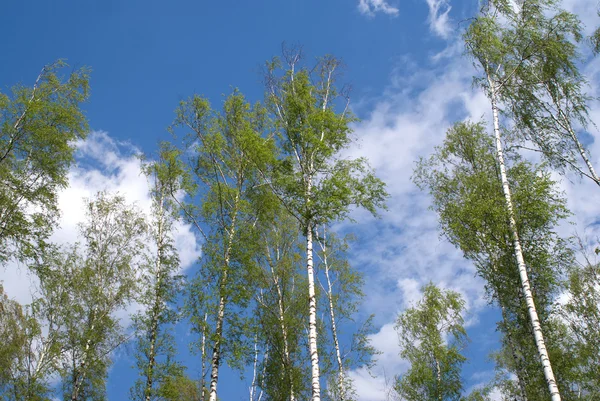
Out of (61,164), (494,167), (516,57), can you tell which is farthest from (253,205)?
(516,57)

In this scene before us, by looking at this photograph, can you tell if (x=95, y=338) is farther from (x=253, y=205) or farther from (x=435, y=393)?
(x=435, y=393)

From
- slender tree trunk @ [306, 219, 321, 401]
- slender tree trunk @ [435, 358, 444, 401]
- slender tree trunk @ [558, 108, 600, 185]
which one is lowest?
slender tree trunk @ [306, 219, 321, 401]

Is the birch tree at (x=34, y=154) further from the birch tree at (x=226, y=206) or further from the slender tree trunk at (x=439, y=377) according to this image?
the slender tree trunk at (x=439, y=377)

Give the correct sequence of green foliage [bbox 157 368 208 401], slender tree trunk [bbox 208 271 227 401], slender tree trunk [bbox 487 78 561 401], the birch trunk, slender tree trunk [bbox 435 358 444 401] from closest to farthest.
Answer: slender tree trunk [bbox 487 78 561 401] < slender tree trunk [bbox 208 271 227 401] < green foliage [bbox 157 368 208 401] < the birch trunk < slender tree trunk [bbox 435 358 444 401]

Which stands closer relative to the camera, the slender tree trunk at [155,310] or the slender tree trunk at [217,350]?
the slender tree trunk at [217,350]

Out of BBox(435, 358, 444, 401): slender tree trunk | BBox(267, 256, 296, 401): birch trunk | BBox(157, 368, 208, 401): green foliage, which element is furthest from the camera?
BBox(435, 358, 444, 401): slender tree trunk

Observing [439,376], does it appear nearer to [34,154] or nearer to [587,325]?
[587,325]

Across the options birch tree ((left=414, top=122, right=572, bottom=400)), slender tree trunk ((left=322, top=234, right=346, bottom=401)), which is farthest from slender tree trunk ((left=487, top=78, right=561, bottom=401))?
slender tree trunk ((left=322, top=234, right=346, bottom=401))

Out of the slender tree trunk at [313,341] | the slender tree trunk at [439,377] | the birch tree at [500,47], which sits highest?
the birch tree at [500,47]

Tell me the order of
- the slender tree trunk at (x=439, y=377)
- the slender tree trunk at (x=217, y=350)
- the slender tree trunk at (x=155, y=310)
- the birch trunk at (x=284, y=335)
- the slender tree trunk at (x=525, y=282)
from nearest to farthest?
the slender tree trunk at (x=525, y=282)
the slender tree trunk at (x=217, y=350)
the slender tree trunk at (x=155, y=310)
the birch trunk at (x=284, y=335)
the slender tree trunk at (x=439, y=377)

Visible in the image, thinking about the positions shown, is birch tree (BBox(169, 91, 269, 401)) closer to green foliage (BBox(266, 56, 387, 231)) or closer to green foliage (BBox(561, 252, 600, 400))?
green foliage (BBox(266, 56, 387, 231))

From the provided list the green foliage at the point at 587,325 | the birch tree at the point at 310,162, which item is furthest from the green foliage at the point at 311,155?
the green foliage at the point at 587,325

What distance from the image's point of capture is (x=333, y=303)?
2262 cm

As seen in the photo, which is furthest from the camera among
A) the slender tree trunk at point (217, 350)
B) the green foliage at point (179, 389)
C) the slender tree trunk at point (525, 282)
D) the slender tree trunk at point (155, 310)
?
the green foliage at point (179, 389)
